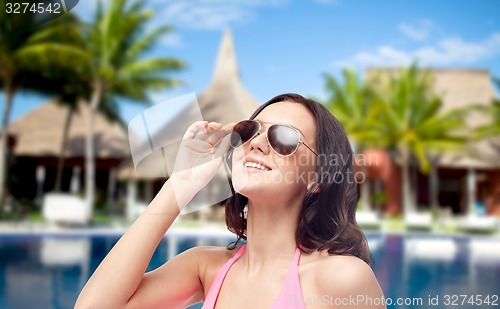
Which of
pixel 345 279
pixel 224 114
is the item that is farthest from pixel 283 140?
pixel 224 114

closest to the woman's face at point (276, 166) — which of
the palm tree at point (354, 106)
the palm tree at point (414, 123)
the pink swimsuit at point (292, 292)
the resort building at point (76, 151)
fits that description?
the pink swimsuit at point (292, 292)

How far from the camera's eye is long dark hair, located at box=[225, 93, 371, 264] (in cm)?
107

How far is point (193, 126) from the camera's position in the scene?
1.12 metres

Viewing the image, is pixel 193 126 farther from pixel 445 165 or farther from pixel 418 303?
pixel 445 165

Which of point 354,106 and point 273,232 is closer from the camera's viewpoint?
point 273,232

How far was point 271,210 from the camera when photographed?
113cm

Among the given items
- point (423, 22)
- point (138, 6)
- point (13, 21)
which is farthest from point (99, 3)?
point (423, 22)

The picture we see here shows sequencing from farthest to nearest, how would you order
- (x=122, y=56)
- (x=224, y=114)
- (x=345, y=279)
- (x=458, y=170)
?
(x=458, y=170), (x=224, y=114), (x=122, y=56), (x=345, y=279)

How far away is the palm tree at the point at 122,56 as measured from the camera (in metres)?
16.9

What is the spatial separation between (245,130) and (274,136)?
7 cm

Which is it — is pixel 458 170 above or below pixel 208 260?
below

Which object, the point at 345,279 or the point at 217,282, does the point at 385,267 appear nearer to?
the point at 217,282

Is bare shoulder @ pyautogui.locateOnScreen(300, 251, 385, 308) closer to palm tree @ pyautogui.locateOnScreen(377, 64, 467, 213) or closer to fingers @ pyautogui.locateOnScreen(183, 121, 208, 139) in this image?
fingers @ pyautogui.locateOnScreen(183, 121, 208, 139)

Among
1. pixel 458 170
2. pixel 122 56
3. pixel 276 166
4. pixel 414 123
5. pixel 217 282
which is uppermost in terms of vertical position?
pixel 122 56
